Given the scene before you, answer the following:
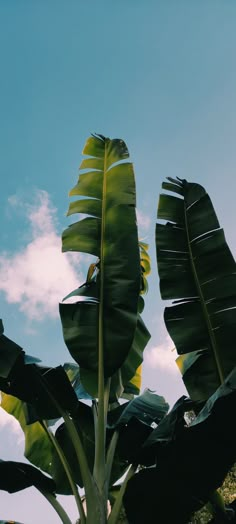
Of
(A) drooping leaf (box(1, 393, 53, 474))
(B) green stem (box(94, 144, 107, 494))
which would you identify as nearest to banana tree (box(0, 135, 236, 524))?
(B) green stem (box(94, 144, 107, 494))

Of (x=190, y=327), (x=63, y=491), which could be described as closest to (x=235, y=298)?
(x=190, y=327)

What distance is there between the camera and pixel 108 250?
10.3 feet

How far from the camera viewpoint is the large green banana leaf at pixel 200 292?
3029 millimetres

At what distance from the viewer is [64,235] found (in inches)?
128

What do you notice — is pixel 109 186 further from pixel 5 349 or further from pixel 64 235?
pixel 5 349

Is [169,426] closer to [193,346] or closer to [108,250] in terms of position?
[193,346]

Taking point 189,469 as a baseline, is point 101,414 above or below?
above

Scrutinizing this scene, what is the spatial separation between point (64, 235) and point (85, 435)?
5.15ft

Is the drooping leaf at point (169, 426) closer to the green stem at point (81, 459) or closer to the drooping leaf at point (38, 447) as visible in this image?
the green stem at point (81, 459)

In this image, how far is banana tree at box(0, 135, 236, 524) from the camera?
2.74m

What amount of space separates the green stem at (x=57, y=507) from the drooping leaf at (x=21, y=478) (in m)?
0.05

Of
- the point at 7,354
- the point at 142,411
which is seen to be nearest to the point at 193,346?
the point at 142,411

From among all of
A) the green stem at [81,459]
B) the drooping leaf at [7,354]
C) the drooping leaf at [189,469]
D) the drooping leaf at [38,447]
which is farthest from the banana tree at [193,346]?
the drooping leaf at [38,447]

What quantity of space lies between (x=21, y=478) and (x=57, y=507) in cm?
33
